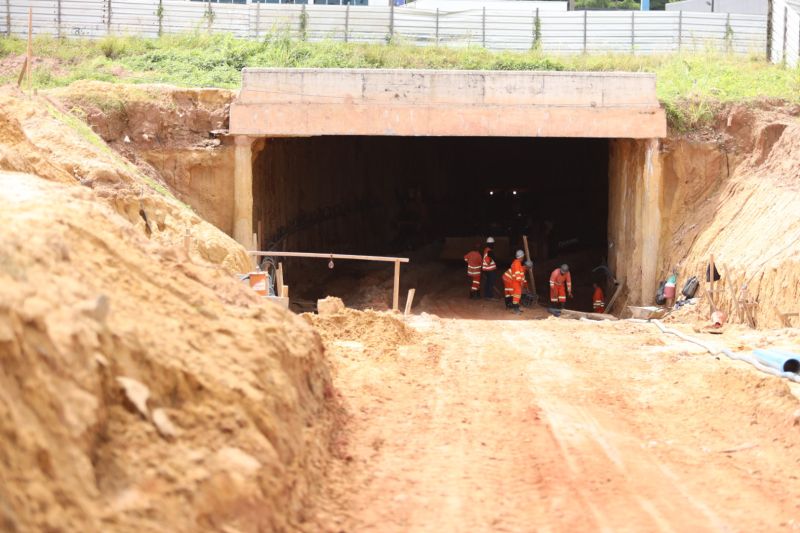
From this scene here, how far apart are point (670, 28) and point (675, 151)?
10.2m

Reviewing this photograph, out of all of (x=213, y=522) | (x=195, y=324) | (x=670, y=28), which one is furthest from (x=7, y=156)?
(x=670, y=28)

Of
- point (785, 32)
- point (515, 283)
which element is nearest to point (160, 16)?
point (515, 283)

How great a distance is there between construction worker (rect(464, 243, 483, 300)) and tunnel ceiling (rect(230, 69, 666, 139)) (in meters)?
3.58

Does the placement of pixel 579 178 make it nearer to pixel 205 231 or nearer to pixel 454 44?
pixel 454 44

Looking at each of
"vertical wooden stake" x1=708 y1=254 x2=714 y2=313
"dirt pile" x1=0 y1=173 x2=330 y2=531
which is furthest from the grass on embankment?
"dirt pile" x1=0 y1=173 x2=330 y2=531

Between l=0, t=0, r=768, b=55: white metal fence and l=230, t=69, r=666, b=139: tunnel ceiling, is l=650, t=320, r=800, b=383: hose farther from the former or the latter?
l=0, t=0, r=768, b=55: white metal fence

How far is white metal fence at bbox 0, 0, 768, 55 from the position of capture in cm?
3272

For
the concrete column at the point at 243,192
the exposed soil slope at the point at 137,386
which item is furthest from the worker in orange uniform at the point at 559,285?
the exposed soil slope at the point at 137,386

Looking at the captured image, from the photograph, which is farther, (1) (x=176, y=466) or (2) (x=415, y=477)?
(2) (x=415, y=477)

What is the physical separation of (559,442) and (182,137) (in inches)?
648

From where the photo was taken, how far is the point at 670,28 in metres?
33.8

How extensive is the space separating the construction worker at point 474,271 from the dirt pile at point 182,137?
6.27m

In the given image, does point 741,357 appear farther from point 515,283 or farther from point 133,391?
point 133,391

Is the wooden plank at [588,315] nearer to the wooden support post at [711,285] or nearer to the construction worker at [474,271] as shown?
the wooden support post at [711,285]
